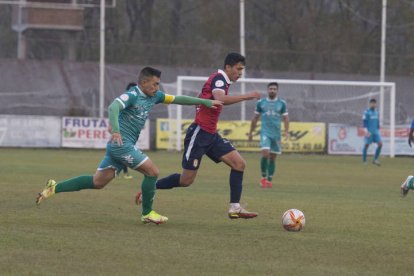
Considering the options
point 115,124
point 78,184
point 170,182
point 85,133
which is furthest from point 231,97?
point 85,133

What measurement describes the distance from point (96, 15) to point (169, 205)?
122 ft

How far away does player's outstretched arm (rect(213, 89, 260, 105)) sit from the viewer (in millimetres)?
10766

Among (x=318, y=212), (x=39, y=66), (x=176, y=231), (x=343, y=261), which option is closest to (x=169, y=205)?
(x=318, y=212)

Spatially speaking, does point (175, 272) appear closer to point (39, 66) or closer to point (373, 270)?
point (373, 270)

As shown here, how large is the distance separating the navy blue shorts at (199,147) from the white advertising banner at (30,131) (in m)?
22.4

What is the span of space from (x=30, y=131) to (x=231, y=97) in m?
23.3

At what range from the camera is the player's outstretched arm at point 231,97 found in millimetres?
10766

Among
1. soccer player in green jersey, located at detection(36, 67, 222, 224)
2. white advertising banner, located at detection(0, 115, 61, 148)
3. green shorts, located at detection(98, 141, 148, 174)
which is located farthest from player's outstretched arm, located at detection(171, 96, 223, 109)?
white advertising banner, located at detection(0, 115, 61, 148)

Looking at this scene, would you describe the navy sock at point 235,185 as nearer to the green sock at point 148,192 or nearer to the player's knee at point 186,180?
the player's knee at point 186,180

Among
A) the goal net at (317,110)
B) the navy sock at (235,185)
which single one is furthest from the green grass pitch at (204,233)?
the goal net at (317,110)

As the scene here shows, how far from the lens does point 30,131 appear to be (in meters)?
33.6

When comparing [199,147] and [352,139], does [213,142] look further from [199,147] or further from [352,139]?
[352,139]

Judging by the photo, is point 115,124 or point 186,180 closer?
point 115,124

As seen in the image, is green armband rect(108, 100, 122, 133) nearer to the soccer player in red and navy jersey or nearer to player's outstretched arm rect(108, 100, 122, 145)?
player's outstretched arm rect(108, 100, 122, 145)
